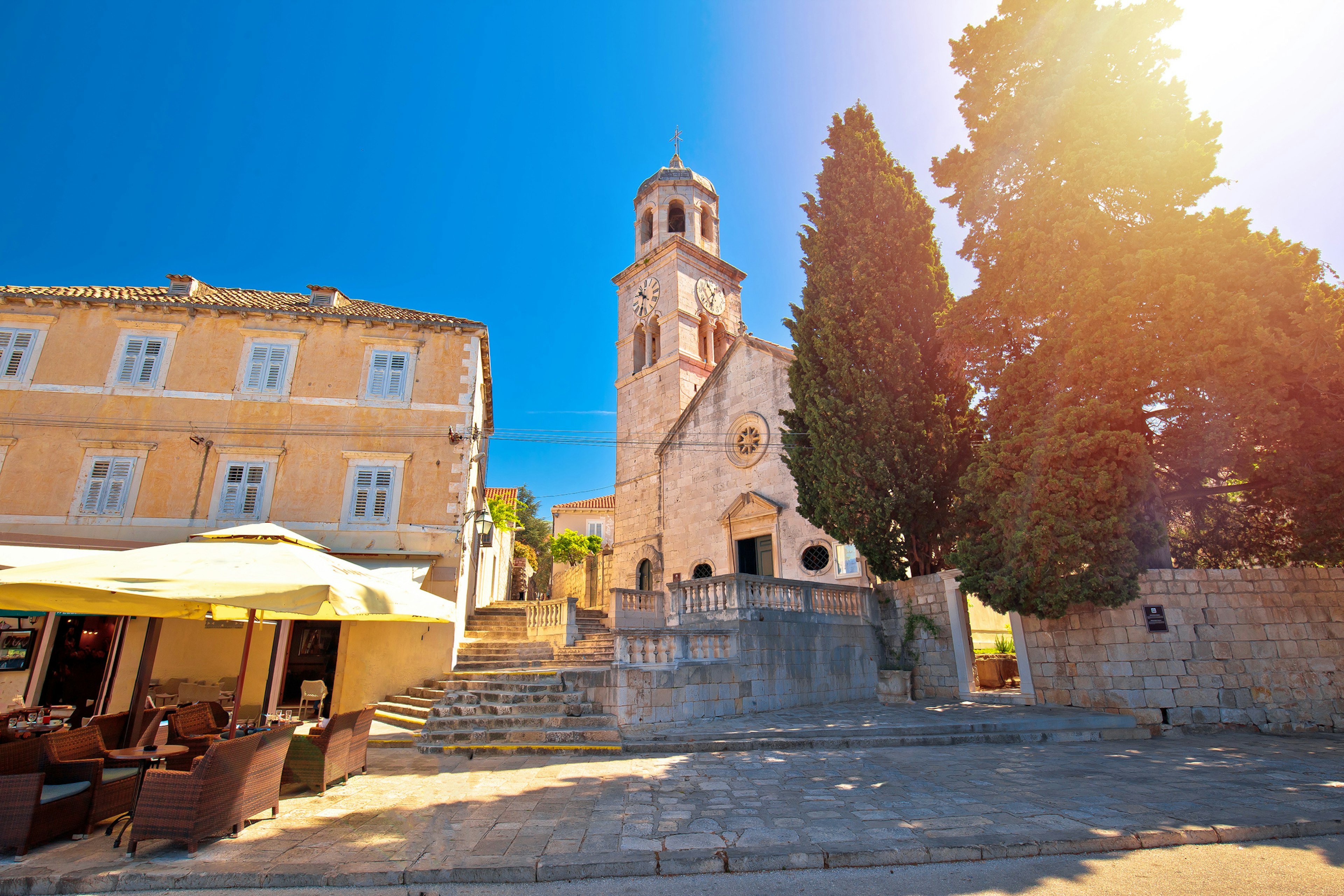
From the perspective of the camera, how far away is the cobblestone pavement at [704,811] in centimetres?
449

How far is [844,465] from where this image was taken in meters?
14.2

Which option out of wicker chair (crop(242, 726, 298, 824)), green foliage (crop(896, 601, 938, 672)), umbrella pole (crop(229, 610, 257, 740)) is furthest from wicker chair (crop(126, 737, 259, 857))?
green foliage (crop(896, 601, 938, 672))

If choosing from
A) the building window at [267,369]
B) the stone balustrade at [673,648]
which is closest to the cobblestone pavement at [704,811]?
the stone balustrade at [673,648]

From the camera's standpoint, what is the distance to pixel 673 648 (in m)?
10.2

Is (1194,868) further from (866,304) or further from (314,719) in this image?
(314,719)

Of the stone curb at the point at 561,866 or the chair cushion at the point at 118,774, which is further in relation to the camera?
the chair cushion at the point at 118,774

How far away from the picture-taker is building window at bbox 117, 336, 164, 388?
14.0 metres

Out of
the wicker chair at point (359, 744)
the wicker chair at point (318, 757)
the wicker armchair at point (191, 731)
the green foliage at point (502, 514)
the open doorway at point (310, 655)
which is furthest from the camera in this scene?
the green foliage at point (502, 514)

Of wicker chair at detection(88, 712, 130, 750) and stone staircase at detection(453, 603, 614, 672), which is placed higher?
stone staircase at detection(453, 603, 614, 672)

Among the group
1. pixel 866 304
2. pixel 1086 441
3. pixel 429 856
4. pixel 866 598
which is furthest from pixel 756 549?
pixel 429 856

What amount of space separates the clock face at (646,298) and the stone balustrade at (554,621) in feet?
47.8

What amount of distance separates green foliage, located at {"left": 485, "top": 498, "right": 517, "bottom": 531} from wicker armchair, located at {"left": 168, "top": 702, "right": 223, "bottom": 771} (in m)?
16.1

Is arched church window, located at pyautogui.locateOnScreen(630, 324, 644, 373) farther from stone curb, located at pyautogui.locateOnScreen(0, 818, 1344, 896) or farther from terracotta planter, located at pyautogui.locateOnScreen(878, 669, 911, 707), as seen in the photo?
stone curb, located at pyautogui.locateOnScreen(0, 818, 1344, 896)

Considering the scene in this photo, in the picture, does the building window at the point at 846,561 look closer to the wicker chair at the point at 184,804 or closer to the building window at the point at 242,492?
the building window at the point at 242,492
